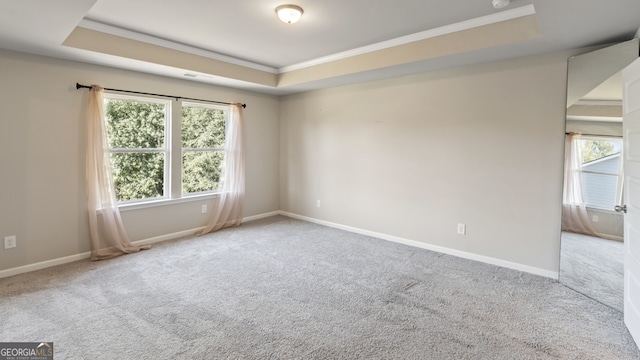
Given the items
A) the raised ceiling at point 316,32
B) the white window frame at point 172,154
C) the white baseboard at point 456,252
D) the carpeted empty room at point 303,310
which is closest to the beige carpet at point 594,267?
the carpeted empty room at point 303,310

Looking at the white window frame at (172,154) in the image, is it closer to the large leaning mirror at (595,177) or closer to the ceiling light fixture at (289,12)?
the ceiling light fixture at (289,12)

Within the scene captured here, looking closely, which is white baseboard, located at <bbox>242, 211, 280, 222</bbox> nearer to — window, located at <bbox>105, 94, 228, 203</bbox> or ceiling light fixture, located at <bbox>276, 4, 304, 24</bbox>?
window, located at <bbox>105, 94, 228, 203</bbox>

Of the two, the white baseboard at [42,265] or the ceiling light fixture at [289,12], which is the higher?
the ceiling light fixture at [289,12]

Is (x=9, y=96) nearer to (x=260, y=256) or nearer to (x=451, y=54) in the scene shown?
(x=260, y=256)

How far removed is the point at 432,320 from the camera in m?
2.47

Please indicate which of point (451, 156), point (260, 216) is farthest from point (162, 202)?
point (451, 156)

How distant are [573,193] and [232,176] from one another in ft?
14.6

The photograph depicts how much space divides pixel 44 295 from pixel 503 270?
451 centimetres

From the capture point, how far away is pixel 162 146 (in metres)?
4.54

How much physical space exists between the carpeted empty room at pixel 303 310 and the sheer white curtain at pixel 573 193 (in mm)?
620

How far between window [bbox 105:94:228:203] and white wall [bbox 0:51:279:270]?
30 cm

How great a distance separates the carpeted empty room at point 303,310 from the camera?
6.98 feet

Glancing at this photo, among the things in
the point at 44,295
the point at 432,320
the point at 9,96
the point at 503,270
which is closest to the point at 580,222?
the point at 503,270

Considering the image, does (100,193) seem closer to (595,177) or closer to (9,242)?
(9,242)
